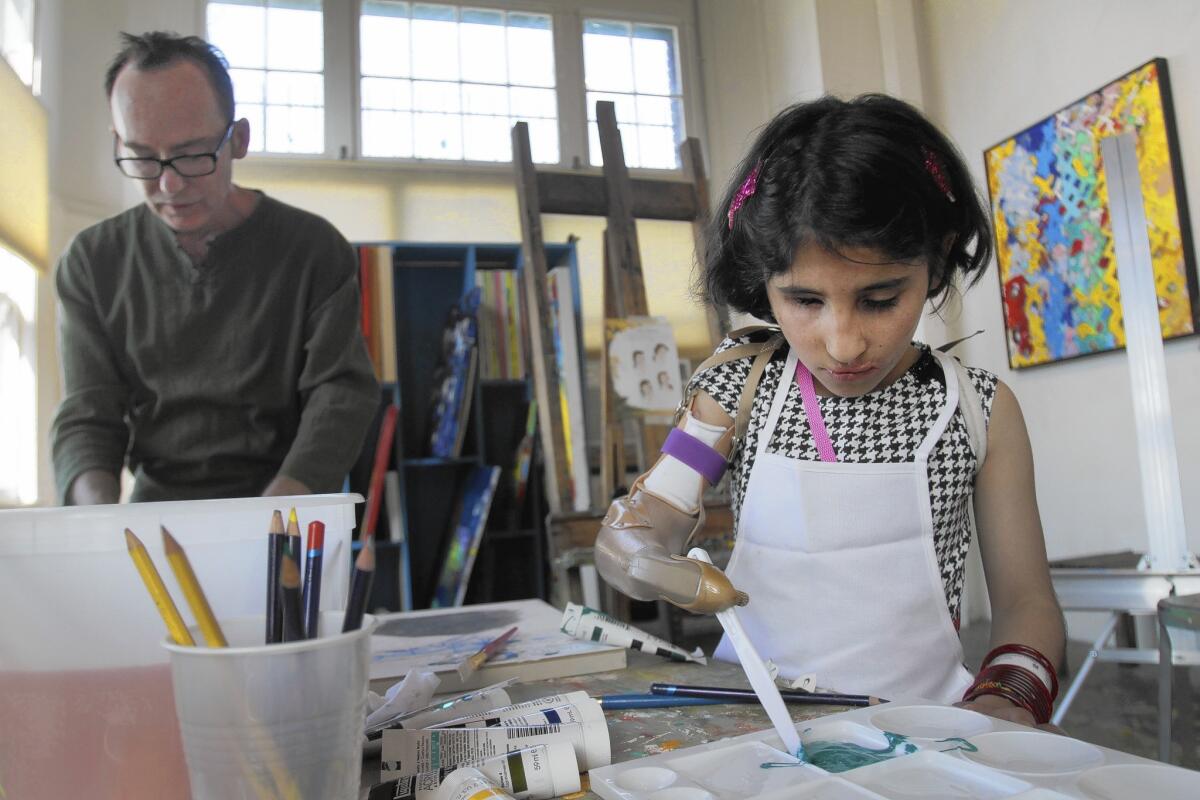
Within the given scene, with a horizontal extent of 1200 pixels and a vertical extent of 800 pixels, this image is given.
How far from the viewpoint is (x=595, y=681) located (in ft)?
2.77

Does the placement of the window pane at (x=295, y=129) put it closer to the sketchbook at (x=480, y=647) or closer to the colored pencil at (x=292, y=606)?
the sketchbook at (x=480, y=647)

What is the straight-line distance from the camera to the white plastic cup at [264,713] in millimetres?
397

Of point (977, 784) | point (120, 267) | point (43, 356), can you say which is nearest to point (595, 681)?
point (977, 784)

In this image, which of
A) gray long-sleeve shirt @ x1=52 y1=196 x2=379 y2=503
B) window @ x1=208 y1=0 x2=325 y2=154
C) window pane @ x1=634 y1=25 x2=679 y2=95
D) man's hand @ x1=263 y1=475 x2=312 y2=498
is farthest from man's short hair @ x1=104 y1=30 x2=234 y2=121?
window pane @ x1=634 y1=25 x2=679 y2=95

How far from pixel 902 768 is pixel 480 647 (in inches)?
20.6

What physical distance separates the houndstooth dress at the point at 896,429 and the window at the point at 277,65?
3483 millimetres

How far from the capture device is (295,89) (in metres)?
4.01

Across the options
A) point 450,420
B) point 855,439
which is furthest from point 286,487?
point 450,420

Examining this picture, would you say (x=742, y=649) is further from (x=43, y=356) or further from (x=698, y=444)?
(x=43, y=356)

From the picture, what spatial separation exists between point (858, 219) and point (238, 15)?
3.99m

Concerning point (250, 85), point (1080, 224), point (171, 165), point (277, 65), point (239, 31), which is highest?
point (239, 31)

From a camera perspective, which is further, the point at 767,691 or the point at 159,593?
the point at 767,691

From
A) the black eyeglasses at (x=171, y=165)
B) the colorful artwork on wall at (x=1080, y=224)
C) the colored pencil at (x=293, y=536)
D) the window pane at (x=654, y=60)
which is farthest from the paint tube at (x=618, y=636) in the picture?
the window pane at (x=654, y=60)

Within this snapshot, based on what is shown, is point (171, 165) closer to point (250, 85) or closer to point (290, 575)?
point (290, 575)
